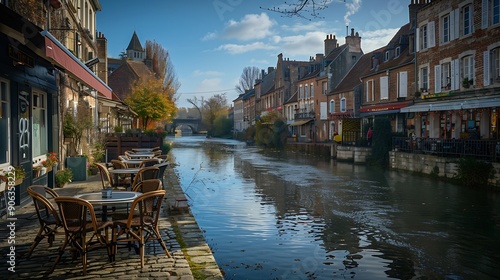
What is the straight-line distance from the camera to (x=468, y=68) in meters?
20.8

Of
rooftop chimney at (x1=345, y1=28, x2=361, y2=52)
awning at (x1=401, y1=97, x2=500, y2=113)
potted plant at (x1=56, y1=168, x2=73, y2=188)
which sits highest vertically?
rooftop chimney at (x1=345, y1=28, x2=361, y2=52)

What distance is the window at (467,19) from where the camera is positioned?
20.3 m

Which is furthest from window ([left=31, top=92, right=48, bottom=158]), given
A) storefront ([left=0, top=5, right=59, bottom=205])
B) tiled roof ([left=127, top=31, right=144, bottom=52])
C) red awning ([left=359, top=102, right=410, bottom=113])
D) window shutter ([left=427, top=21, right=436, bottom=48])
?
tiled roof ([left=127, top=31, right=144, bottom=52])

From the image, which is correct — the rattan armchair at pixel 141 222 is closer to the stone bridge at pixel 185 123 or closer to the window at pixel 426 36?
the window at pixel 426 36

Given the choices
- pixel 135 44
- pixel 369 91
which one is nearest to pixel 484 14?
pixel 369 91

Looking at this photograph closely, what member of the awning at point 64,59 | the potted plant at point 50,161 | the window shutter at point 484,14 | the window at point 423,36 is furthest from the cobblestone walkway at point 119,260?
the window at point 423,36

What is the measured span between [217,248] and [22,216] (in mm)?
3497

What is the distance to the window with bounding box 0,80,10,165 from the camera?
796 cm

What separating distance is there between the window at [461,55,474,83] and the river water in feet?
21.6

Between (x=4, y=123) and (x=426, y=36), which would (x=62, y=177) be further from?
(x=426, y=36)

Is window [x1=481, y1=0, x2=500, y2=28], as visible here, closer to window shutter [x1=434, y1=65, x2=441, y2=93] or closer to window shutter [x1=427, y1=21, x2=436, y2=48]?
window shutter [x1=434, y1=65, x2=441, y2=93]

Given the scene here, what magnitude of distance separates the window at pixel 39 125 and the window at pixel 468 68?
59.1 ft

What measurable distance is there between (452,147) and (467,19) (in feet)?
22.7

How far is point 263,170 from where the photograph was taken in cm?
2195
